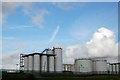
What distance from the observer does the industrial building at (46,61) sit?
109 m

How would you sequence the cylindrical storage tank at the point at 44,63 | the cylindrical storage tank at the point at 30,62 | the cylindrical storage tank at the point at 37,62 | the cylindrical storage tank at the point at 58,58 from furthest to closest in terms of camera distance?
the cylindrical storage tank at the point at 58,58
the cylindrical storage tank at the point at 30,62
the cylindrical storage tank at the point at 44,63
the cylindrical storage tank at the point at 37,62

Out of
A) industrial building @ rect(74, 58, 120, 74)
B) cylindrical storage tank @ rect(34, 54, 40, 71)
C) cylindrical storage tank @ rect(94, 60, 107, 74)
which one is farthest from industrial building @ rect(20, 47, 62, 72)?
cylindrical storage tank @ rect(94, 60, 107, 74)

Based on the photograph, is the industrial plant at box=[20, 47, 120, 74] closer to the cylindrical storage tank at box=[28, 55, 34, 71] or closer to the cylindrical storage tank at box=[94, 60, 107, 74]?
the cylindrical storage tank at box=[28, 55, 34, 71]

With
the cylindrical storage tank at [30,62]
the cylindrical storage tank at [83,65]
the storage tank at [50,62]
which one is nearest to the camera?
the cylindrical storage tank at [30,62]

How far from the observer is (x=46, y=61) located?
366 ft

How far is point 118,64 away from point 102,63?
30.7 metres

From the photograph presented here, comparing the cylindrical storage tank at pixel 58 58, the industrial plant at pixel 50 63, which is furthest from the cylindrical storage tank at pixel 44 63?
the cylindrical storage tank at pixel 58 58

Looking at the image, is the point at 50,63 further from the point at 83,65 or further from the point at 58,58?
the point at 83,65

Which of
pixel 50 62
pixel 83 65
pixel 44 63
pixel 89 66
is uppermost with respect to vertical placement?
pixel 50 62

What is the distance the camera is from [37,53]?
108m

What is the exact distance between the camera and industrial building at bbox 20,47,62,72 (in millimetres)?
108569

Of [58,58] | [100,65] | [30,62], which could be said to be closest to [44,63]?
[30,62]

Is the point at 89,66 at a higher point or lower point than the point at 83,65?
lower

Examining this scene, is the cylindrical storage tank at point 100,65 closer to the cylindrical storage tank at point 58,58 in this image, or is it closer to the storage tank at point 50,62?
the cylindrical storage tank at point 58,58
